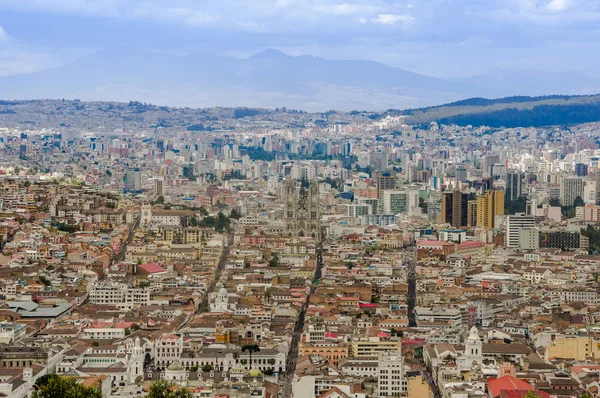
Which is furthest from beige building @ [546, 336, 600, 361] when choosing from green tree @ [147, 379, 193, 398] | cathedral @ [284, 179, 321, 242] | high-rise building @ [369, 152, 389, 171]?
high-rise building @ [369, 152, 389, 171]

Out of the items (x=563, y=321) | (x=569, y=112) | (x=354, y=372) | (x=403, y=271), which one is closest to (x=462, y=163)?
(x=569, y=112)

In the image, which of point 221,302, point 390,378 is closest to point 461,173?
point 221,302

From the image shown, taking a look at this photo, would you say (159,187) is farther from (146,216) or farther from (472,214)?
(146,216)

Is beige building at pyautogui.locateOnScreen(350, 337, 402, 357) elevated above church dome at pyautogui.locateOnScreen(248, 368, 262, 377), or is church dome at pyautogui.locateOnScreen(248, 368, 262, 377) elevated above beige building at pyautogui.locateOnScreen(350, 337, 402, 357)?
church dome at pyautogui.locateOnScreen(248, 368, 262, 377)

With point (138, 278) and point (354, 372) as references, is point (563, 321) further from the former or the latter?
point (138, 278)

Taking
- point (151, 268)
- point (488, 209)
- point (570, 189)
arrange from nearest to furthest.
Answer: point (151, 268), point (488, 209), point (570, 189)

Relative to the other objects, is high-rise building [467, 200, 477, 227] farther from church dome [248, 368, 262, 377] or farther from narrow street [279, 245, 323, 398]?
church dome [248, 368, 262, 377]
